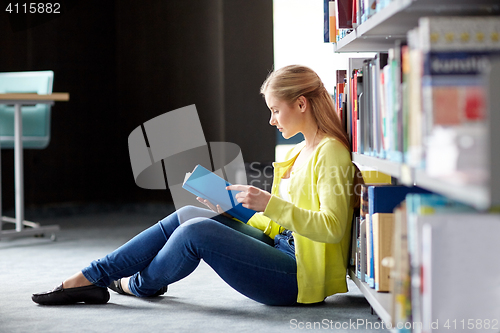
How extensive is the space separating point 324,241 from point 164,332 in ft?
1.59

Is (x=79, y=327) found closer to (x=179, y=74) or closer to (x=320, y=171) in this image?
(x=320, y=171)

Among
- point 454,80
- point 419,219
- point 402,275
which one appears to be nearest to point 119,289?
point 402,275

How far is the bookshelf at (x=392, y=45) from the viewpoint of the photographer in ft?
2.30

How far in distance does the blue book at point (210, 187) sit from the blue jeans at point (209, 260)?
8 cm

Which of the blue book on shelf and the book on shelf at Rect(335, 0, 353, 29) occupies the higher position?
the book on shelf at Rect(335, 0, 353, 29)

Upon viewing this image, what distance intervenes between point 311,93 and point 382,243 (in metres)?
0.48

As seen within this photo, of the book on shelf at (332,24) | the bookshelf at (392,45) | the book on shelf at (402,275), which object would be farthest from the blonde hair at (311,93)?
the book on shelf at (402,275)

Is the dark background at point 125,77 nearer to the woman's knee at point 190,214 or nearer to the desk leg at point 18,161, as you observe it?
the desk leg at point 18,161

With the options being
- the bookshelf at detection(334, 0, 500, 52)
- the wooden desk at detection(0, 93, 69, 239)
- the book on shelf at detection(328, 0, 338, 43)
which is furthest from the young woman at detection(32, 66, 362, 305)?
the wooden desk at detection(0, 93, 69, 239)

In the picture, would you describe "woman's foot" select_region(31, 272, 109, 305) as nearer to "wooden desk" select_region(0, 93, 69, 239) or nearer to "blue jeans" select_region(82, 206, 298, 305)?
"blue jeans" select_region(82, 206, 298, 305)

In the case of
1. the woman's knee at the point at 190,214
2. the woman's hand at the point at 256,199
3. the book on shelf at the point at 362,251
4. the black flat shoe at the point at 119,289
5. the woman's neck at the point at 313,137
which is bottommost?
the black flat shoe at the point at 119,289

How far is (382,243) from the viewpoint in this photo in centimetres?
135

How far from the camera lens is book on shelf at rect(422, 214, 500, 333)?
2.85ft

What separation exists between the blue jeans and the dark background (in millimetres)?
2274
